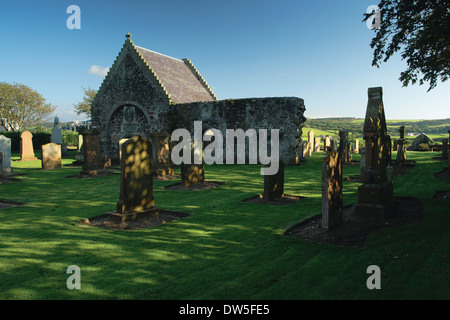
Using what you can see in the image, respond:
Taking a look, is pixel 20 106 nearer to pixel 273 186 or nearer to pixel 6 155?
pixel 6 155

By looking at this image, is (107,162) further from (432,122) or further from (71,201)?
(432,122)

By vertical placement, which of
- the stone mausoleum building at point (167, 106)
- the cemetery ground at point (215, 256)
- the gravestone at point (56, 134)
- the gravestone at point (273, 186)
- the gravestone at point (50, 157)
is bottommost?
the cemetery ground at point (215, 256)

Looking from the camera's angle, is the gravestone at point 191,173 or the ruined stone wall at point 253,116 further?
the ruined stone wall at point 253,116

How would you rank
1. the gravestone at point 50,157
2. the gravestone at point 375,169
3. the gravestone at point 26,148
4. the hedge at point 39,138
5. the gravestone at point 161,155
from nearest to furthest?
the gravestone at point 375,169 < the gravestone at point 161,155 < the gravestone at point 50,157 < the gravestone at point 26,148 < the hedge at point 39,138

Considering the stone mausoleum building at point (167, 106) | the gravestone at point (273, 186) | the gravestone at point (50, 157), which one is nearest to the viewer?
the gravestone at point (273, 186)

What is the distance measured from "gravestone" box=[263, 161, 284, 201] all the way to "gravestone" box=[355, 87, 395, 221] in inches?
100

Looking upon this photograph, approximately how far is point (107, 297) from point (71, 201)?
6504 mm

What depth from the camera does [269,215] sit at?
744 cm

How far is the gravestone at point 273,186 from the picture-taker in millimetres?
8992

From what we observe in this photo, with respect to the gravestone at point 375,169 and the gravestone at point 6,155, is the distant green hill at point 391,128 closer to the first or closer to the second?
the gravestone at point 6,155

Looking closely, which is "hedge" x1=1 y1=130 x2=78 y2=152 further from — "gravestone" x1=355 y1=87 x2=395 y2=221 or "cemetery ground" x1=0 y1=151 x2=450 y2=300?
"gravestone" x1=355 y1=87 x2=395 y2=221

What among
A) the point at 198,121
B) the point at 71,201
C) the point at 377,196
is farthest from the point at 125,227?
the point at 198,121

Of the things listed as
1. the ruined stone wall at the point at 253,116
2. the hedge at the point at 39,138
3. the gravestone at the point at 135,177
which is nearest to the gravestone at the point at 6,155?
the ruined stone wall at the point at 253,116

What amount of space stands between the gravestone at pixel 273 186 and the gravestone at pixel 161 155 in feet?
21.1
